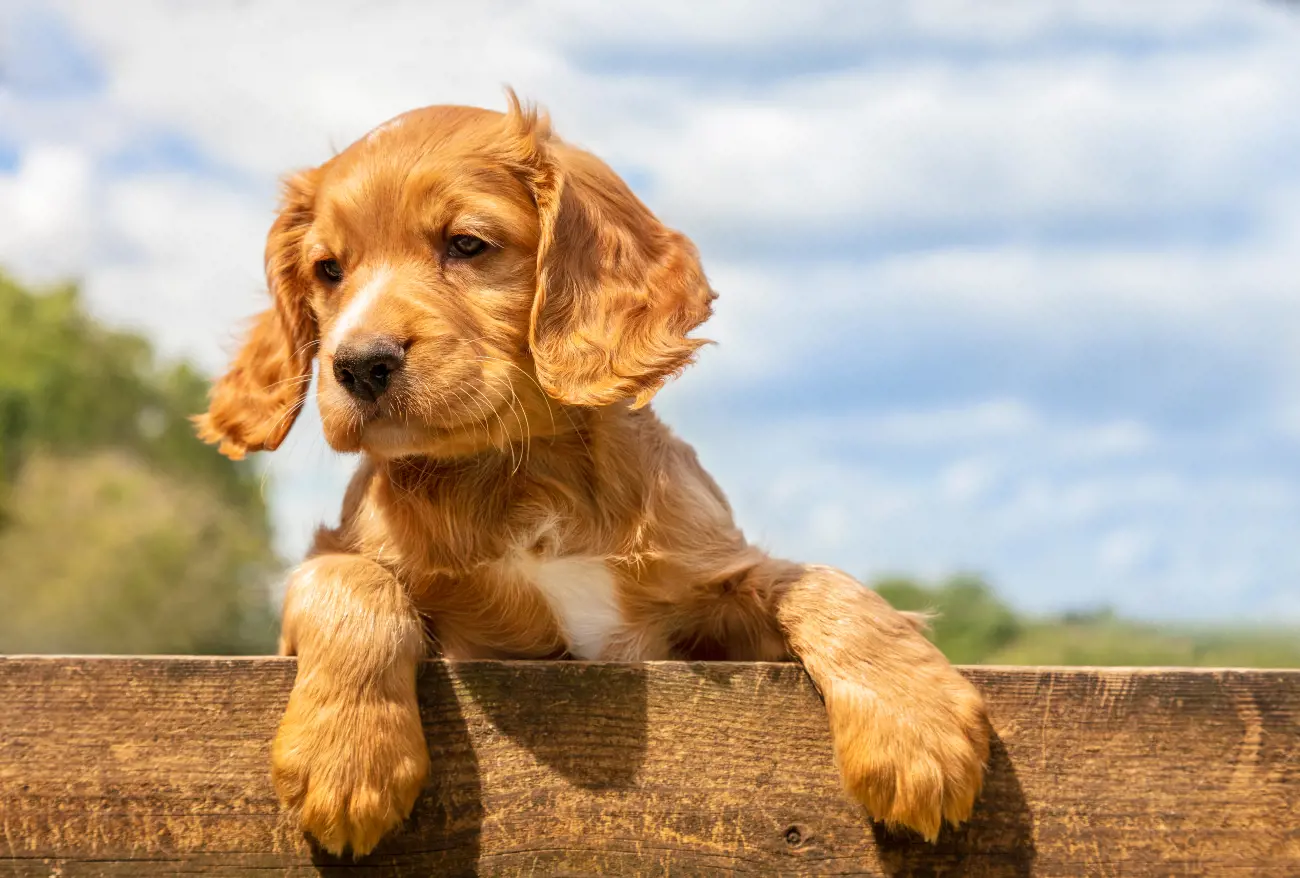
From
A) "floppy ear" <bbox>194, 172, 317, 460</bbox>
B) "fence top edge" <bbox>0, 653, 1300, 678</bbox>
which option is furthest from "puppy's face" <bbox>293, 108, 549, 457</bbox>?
"fence top edge" <bbox>0, 653, 1300, 678</bbox>

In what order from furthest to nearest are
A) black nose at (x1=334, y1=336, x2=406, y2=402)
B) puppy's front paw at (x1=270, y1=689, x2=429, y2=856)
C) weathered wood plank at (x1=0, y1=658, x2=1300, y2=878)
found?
black nose at (x1=334, y1=336, x2=406, y2=402), weathered wood plank at (x1=0, y1=658, x2=1300, y2=878), puppy's front paw at (x1=270, y1=689, x2=429, y2=856)

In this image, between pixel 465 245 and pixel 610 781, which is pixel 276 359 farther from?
pixel 610 781

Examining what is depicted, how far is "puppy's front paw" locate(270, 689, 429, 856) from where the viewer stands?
2.18 metres

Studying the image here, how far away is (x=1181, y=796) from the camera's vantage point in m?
2.43

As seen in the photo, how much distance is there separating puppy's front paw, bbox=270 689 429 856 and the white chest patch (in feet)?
1.63

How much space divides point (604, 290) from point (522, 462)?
1.43 ft

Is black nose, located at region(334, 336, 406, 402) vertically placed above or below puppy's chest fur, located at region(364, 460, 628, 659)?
above

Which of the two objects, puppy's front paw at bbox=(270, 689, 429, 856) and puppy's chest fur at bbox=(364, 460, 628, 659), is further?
puppy's chest fur at bbox=(364, 460, 628, 659)

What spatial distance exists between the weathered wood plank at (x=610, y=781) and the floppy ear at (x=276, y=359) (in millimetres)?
745

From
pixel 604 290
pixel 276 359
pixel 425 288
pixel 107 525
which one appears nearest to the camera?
pixel 425 288

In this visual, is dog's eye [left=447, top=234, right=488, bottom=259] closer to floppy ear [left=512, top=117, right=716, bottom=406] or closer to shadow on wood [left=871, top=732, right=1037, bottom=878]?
floppy ear [left=512, top=117, right=716, bottom=406]

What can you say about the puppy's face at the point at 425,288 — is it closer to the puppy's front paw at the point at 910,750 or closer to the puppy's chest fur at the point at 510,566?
the puppy's chest fur at the point at 510,566

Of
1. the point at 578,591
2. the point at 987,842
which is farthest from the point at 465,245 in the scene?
the point at 987,842

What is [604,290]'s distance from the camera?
2.70m
